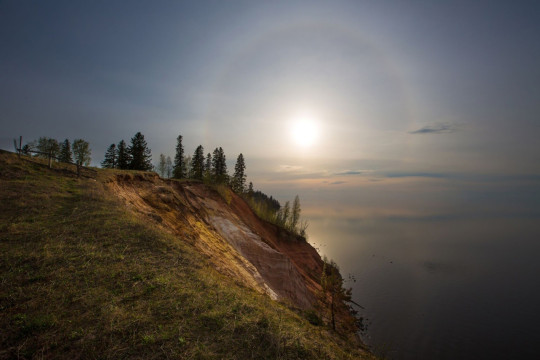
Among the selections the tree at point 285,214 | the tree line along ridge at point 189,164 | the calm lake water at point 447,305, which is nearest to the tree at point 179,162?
the tree line along ridge at point 189,164

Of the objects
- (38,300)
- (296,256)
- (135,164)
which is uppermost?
(135,164)

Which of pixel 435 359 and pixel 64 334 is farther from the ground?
pixel 64 334

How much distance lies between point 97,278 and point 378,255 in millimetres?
76599

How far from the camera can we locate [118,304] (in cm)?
552

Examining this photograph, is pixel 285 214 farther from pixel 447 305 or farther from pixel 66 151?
pixel 66 151

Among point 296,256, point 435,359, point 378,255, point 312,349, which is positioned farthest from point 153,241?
point 378,255

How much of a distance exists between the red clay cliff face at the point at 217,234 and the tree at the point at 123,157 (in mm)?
17905

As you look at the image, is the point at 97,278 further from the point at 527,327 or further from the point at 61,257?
the point at 527,327

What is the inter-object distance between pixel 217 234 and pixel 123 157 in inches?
1301

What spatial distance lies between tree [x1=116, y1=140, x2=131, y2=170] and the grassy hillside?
36540 mm

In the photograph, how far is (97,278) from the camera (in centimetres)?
656

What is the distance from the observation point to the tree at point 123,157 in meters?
43.0

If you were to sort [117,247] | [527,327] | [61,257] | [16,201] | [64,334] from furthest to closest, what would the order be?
1. [527,327]
2. [16,201]
3. [117,247]
4. [61,257]
5. [64,334]

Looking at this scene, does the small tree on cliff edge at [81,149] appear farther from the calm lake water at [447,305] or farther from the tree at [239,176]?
the calm lake water at [447,305]
